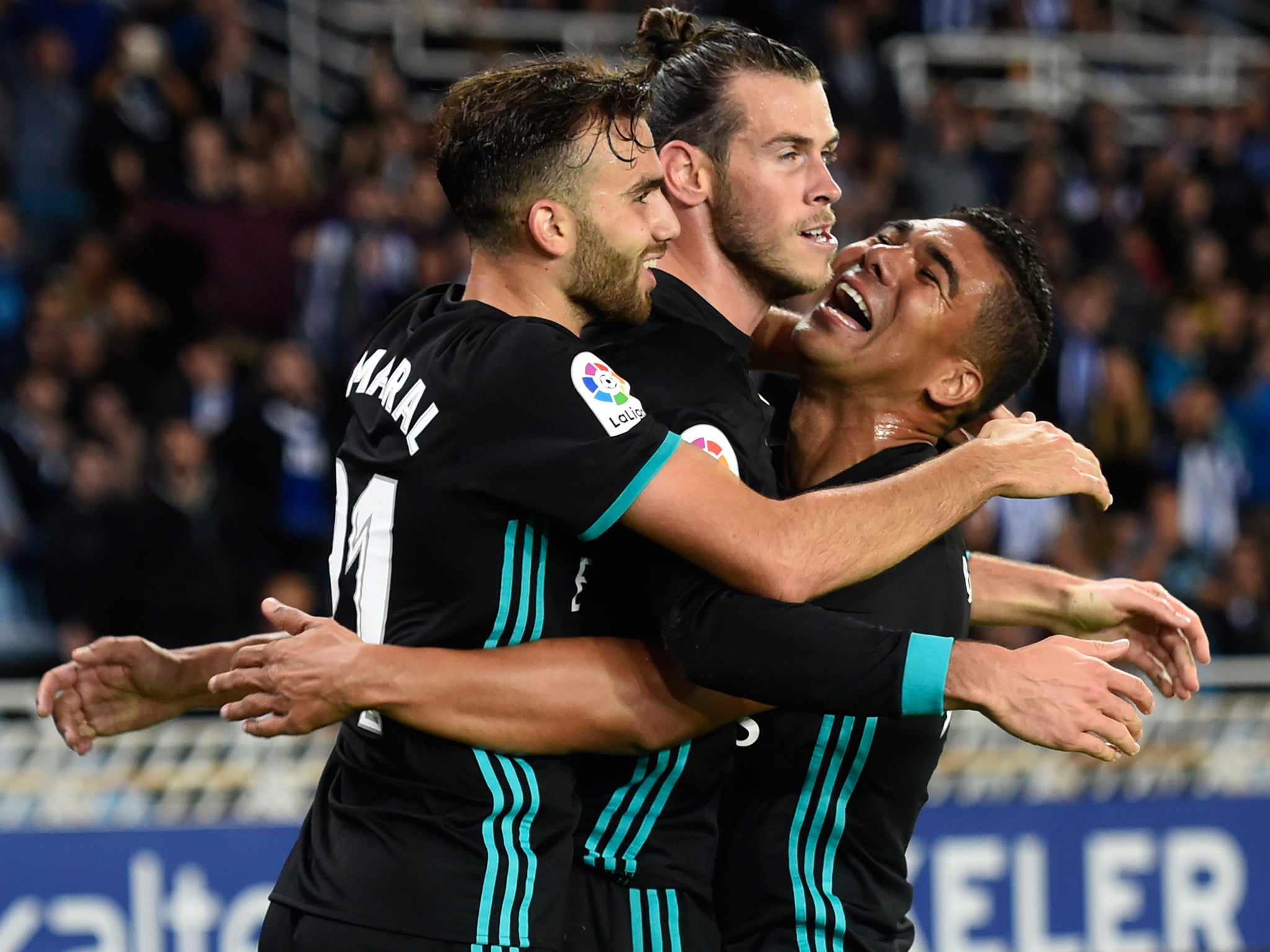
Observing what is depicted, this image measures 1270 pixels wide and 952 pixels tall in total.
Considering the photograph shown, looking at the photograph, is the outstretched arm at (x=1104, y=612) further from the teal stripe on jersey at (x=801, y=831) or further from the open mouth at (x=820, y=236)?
the open mouth at (x=820, y=236)

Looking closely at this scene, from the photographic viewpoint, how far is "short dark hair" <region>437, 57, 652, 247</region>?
3.40 m

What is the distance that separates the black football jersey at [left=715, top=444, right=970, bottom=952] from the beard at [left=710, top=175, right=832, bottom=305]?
0.40 metres

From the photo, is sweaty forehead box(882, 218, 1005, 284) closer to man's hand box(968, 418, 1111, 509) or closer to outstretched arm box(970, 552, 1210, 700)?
man's hand box(968, 418, 1111, 509)

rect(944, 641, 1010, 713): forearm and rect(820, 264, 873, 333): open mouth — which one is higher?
rect(820, 264, 873, 333): open mouth

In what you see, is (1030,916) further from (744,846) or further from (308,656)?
(308,656)

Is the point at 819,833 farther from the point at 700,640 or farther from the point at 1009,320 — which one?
the point at 1009,320

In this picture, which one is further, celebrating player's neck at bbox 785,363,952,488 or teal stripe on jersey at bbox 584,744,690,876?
celebrating player's neck at bbox 785,363,952,488

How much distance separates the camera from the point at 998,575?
443 centimetres

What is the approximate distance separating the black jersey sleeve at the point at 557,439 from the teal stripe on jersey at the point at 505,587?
0.06 meters

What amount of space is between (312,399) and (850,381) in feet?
19.7

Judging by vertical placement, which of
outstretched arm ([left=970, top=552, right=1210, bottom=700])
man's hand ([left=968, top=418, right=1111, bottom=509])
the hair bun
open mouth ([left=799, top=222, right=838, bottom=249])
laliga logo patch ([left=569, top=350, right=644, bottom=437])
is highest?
the hair bun

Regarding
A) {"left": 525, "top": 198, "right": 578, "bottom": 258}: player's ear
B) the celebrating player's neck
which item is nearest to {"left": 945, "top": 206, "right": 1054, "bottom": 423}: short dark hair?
the celebrating player's neck

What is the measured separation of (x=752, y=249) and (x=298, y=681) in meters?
1.30

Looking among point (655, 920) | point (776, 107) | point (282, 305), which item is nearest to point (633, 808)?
point (655, 920)
